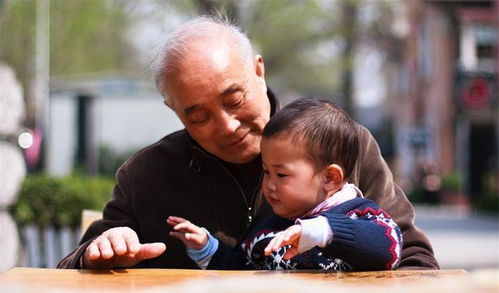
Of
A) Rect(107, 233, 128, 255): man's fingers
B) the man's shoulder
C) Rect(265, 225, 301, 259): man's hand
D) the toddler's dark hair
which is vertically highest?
the toddler's dark hair

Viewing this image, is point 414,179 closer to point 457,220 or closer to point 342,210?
point 457,220

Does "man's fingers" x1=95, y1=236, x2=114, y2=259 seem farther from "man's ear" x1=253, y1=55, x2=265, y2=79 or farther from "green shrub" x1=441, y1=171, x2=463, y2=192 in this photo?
"green shrub" x1=441, y1=171, x2=463, y2=192

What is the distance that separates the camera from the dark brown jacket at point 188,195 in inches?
125

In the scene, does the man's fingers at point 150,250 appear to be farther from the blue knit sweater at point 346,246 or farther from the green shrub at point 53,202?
the green shrub at point 53,202

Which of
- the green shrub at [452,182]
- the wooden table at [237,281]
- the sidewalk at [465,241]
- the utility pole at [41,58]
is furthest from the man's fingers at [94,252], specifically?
the utility pole at [41,58]

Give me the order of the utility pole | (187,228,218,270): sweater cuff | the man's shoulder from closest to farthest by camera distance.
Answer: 1. (187,228,218,270): sweater cuff
2. the man's shoulder
3. the utility pole

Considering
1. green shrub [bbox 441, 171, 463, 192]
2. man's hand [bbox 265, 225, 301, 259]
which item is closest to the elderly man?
man's hand [bbox 265, 225, 301, 259]

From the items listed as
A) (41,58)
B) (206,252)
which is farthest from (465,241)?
(41,58)

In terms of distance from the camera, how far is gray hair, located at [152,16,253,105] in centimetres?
330

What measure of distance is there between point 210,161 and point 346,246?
0.97m

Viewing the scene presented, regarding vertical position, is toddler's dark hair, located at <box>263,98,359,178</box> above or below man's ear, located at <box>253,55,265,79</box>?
below

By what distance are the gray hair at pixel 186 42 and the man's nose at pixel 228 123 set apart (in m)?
0.21

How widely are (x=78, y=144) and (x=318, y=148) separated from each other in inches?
612

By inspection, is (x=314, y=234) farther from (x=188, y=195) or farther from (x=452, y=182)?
(x=452, y=182)
